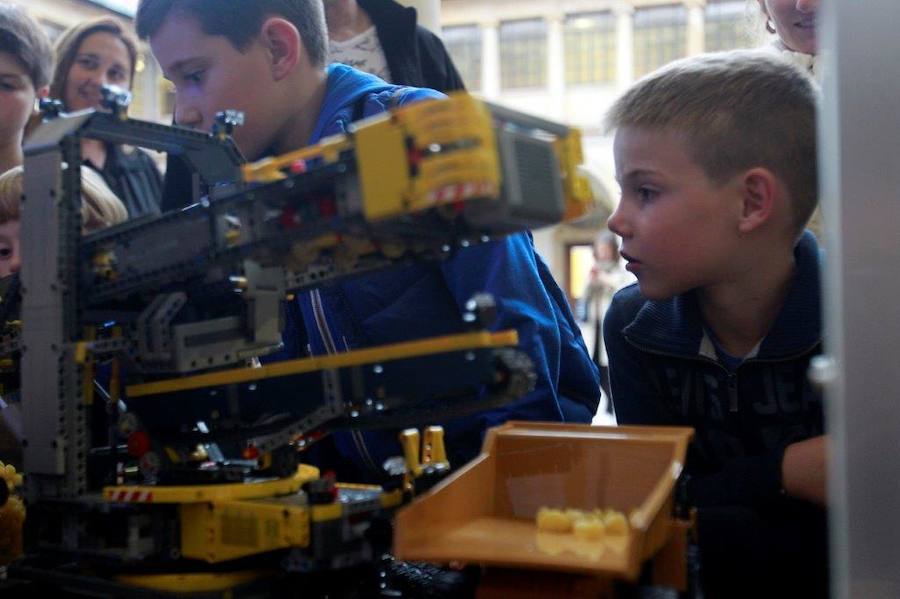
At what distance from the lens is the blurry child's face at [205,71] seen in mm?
1789

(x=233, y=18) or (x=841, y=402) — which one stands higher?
(x=233, y=18)

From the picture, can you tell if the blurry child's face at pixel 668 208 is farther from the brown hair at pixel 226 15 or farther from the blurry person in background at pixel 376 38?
the blurry person in background at pixel 376 38

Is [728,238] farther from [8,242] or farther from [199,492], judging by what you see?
[8,242]

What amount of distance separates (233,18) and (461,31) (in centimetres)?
1526

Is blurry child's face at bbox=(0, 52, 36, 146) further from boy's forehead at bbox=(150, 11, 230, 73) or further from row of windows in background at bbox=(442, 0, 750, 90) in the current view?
row of windows in background at bbox=(442, 0, 750, 90)

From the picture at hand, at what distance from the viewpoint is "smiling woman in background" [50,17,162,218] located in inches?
127

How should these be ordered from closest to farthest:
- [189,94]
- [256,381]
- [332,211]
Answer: [332,211], [256,381], [189,94]

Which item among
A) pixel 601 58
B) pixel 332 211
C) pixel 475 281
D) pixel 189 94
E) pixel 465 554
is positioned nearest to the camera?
pixel 465 554

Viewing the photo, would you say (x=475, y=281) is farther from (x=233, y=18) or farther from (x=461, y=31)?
(x=461, y=31)

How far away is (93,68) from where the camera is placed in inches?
129

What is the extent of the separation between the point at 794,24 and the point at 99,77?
219cm

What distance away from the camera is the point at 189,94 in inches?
71.5

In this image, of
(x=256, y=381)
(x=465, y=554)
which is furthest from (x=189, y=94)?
(x=465, y=554)

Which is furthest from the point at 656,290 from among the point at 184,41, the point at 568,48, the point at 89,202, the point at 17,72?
the point at 568,48
